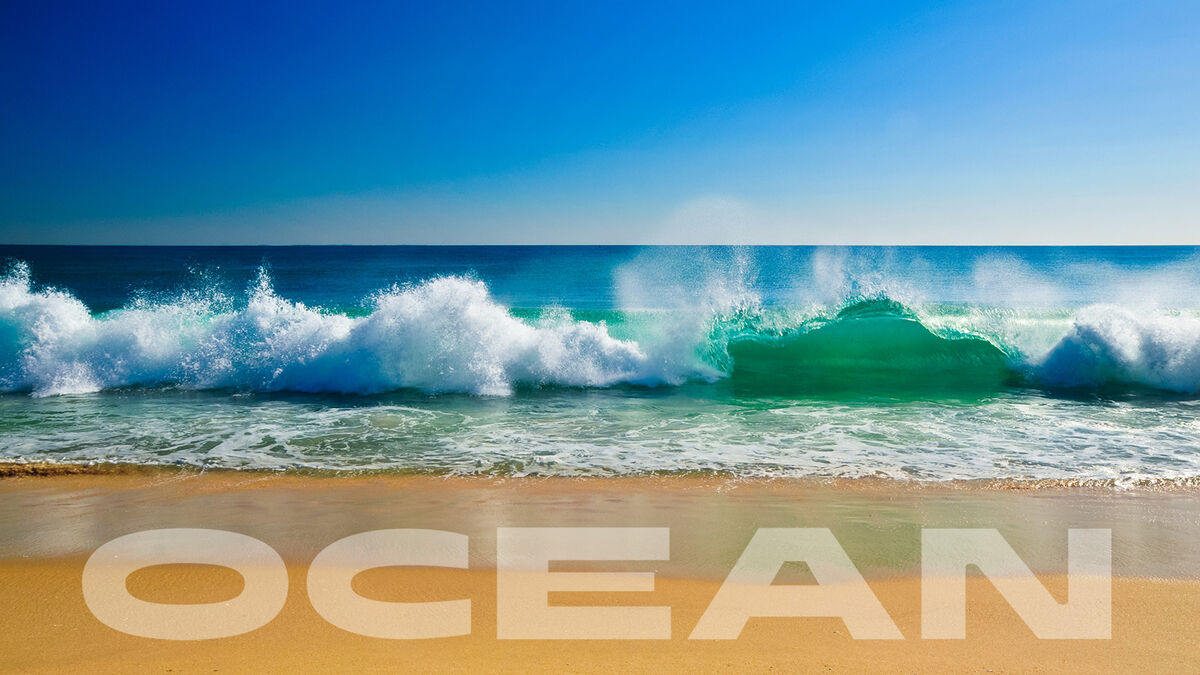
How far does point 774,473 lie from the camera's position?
5.84 meters

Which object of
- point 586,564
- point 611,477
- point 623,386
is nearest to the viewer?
point 586,564

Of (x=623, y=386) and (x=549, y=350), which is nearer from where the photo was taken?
(x=623, y=386)

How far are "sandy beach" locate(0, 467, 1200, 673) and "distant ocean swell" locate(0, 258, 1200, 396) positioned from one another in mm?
5286

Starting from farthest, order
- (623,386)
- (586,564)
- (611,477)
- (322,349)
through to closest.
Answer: (322,349) → (623,386) → (611,477) → (586,564)

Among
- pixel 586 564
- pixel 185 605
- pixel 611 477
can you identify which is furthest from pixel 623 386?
pixel 185 605

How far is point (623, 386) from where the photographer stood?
1120cm

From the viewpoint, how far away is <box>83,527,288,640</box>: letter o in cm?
316

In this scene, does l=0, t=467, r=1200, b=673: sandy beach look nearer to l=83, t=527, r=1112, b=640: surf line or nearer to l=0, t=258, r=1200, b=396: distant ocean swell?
l=83, t=527, r=1112, b=640: surf line

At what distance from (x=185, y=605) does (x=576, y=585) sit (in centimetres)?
197

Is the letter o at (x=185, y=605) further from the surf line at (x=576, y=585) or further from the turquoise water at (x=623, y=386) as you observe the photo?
the turquoise water at (x=623, y=386)

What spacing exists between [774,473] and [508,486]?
2.29m

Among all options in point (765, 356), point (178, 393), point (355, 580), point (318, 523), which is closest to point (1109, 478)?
point (355, 580)

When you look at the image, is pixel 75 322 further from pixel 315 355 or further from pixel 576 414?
pixel 576 414

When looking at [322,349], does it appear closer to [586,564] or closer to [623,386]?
[623,386]
